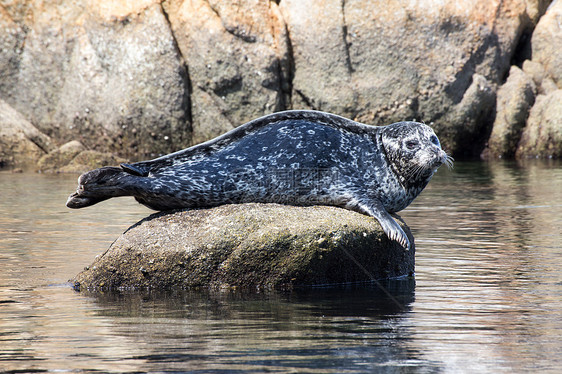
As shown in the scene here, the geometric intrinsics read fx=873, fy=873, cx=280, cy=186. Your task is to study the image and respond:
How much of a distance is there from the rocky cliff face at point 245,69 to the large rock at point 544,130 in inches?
1.9

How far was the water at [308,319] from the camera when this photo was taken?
4645mm

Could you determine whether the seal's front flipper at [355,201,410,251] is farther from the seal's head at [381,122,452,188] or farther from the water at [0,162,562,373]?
the seal's head at [381,122,452,188]

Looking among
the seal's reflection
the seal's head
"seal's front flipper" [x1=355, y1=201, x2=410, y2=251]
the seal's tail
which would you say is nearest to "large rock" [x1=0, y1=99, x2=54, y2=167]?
the seal's tail

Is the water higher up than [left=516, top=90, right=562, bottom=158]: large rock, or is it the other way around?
[left=516, top=90, right=562, bottom=158]: large rock

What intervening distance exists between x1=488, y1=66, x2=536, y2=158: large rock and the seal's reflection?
18795 mm

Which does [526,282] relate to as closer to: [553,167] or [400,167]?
[400,167]

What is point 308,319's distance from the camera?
572 centimetres

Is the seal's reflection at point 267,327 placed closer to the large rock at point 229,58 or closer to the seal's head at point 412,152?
the seal's head at point 412,152

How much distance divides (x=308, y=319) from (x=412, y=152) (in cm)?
262

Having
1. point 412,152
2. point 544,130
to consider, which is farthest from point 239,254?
point 544,130

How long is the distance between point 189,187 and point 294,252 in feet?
3.86

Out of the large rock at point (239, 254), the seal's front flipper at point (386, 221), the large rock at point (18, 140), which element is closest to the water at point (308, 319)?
the large rock at point (239, 254)

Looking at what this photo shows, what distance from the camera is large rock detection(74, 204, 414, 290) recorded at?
6895mm

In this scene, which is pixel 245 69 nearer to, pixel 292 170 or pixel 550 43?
pixel 550 43
